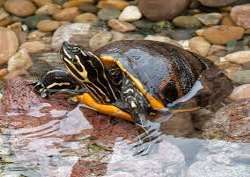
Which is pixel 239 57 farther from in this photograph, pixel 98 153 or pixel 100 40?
pixel 98 153

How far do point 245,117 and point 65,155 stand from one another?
48.6 inches

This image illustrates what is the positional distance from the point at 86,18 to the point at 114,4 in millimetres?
370

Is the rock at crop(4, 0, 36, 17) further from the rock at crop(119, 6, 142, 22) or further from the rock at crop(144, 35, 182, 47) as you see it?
the rock at crop(144, 35, 182, 47)

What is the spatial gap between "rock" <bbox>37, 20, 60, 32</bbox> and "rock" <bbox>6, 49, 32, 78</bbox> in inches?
21.2

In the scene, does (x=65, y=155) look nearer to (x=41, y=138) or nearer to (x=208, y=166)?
(x=41, y=138)

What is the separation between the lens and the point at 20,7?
6.45 m

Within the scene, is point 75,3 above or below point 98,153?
below

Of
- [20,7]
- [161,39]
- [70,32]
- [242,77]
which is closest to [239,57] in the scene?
[242,77]

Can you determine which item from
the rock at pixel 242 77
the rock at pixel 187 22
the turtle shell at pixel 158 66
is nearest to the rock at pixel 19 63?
the turtle shell at pixel 158 66

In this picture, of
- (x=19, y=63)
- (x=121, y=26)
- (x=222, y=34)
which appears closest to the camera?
(x=19, y=63)

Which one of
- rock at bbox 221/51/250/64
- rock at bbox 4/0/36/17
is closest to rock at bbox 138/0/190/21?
rock at bbox 221/51/250/64

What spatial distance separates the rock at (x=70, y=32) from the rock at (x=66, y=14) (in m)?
0.21

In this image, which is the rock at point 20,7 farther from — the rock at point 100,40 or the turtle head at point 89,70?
the turtle head at point 89,70

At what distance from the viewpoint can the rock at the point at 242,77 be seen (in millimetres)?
4914
